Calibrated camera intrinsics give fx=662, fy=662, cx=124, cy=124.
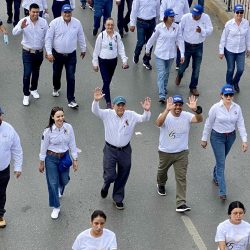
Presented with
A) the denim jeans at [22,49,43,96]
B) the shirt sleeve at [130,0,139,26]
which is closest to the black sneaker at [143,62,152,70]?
the shirt sleeve at [130,0,139,26]

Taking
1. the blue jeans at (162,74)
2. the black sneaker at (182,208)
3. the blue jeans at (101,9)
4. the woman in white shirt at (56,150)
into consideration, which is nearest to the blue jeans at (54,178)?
the woman in white shirt at (56,150)

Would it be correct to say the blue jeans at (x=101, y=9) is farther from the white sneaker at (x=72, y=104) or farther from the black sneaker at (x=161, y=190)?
the black sneaker at (x=161, y=190)

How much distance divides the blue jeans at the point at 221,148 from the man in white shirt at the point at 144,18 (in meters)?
4.55

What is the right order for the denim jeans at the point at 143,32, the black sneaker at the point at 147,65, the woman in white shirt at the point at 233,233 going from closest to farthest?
the woman in white shirt at the point at 233,233
the denim jeans at the point at 143,32
the black sneaker at the point at 147,65

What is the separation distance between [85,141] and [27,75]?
1766mm

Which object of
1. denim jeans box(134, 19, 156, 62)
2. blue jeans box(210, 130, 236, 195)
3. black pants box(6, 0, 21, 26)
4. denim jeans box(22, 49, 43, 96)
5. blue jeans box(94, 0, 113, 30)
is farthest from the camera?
black pants box(6, 0, 21, 26)

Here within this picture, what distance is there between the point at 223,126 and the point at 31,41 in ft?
13.2

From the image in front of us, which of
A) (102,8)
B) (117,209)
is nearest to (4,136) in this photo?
(117,209)

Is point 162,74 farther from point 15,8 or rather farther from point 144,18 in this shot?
point 15,8

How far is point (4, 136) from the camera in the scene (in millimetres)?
8016

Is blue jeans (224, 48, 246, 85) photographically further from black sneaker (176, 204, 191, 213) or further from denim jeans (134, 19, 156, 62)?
black sneaker (176, 204, 191, 213)

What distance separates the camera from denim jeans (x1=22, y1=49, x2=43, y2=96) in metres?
11.4

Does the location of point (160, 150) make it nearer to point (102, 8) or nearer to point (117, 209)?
point (117, 209)

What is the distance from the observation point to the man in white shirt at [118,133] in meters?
8.49
